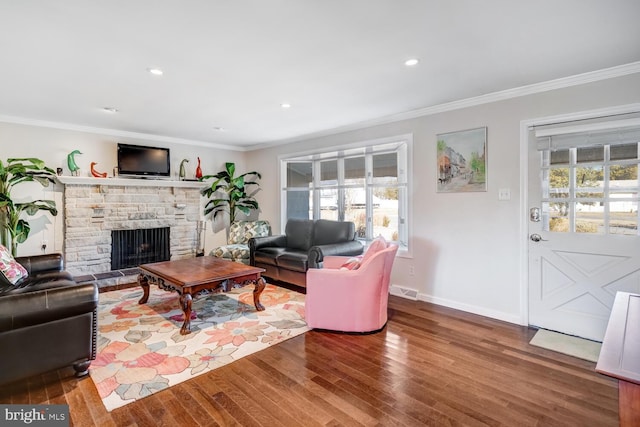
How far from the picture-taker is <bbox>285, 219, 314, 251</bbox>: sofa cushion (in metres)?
5.14

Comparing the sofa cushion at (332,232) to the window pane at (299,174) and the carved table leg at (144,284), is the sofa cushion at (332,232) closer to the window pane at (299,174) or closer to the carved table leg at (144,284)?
the window pane at (299,174)

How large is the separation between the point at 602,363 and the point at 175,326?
3.26 metres

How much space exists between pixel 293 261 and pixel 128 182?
10.3ft

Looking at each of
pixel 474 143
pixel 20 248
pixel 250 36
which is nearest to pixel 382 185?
pixel 474 143

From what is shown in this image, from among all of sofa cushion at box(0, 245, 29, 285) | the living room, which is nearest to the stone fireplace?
the living room

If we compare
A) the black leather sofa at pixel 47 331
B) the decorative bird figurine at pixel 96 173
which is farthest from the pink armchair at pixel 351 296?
the decorative bird figurine at pixel 96 173

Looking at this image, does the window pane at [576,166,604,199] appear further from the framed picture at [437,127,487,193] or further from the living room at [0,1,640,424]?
the framed picture at [437,127,487,193]

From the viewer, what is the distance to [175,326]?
3.23 m

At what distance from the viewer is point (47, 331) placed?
214 centimetres

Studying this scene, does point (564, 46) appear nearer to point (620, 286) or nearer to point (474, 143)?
point (474, 143)

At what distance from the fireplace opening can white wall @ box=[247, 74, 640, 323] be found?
4.11 metres

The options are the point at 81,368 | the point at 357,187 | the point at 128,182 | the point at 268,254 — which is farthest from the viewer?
the point at 128,182

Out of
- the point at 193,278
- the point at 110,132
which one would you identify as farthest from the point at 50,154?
the point at 193,278

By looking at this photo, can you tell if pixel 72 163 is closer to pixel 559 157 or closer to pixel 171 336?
pixel 171 336
